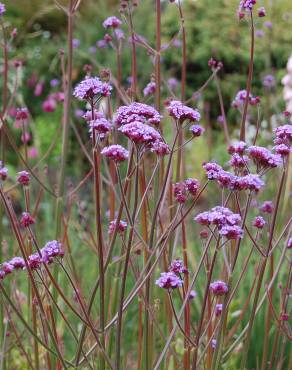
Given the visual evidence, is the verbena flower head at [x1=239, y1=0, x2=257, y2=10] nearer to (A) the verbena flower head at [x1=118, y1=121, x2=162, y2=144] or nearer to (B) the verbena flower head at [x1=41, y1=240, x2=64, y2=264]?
(A) the verbena flower head at [x1=118, y1=121, x2=162, y2=144]

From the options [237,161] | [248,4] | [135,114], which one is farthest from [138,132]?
[248,4]

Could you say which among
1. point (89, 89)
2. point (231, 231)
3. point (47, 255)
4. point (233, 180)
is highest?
point (89, 89)

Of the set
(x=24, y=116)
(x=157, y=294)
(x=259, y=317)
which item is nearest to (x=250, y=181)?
(x=24, y=116)

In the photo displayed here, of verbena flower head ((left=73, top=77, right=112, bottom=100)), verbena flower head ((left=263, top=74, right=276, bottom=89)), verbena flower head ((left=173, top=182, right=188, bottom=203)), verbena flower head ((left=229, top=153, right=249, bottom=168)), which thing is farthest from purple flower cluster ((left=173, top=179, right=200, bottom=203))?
verbena flower head ((left=263, top=74, right=276, bottom=89))

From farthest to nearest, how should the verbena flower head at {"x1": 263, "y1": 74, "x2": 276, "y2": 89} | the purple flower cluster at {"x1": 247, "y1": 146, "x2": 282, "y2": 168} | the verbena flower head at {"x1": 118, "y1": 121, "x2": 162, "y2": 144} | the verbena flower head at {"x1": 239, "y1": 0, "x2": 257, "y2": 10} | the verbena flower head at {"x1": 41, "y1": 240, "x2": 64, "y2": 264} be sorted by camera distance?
the verbena flower head at {"x1": 263, "y1": 74, "x2": 276, "y2": 89}
the verbena flower head at {"x1": 239, "y1": 0, "x2": 257, "y2": 10}
the verbena flower head at {"x1": 41, "y1": 240, "x2": 64, "y2": 264}
the purple flower cluster at {"x1": 247, "y1": 146, "x2": 282, "y2": 168}
the verbena flower head at {"x1": 118, "y1": 121, "x2": 162, "y2": 144}

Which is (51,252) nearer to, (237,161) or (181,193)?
(181,193)

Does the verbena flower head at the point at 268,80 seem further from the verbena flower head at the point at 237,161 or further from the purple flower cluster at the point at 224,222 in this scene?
the purple flower cluster at the point at 224,222

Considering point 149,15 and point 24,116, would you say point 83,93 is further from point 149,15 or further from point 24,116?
point 149,15

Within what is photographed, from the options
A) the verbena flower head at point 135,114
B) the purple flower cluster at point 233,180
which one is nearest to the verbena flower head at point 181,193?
the purple flower cluster at point 233,180

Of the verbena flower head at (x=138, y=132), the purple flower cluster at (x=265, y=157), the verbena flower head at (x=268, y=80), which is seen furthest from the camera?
the verbena flower head at (x=268, y=80)
